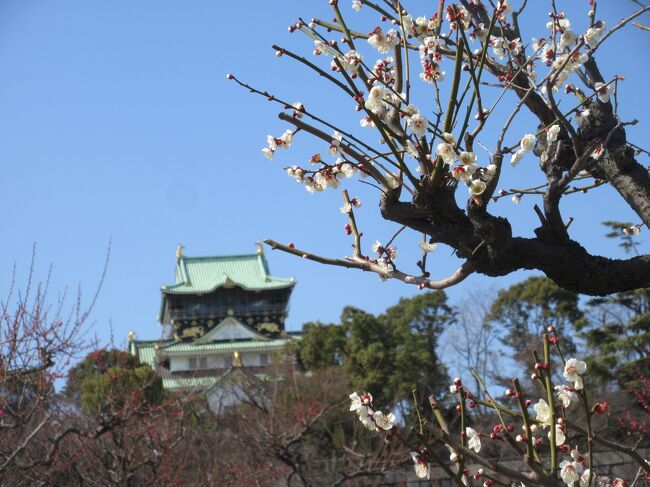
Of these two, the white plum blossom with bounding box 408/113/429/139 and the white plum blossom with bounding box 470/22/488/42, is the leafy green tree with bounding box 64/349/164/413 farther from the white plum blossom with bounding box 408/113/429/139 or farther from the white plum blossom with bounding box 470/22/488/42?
the white plum blossom with bounding box 408/113/429/139

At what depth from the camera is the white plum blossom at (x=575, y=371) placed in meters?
3.21

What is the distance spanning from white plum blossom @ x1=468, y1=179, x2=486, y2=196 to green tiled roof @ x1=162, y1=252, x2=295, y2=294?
159ft

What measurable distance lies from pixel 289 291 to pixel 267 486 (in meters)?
39.3

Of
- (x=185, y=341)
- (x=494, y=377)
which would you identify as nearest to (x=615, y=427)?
(x=494, y=377)

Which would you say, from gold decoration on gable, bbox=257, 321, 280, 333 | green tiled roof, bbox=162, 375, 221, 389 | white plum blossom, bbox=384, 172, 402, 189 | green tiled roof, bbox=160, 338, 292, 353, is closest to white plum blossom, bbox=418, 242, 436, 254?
white plum blossom, bbox=384, 172, 402, 189

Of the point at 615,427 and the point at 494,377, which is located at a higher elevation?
the point at 494,377

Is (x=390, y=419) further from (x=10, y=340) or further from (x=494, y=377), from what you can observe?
(x=494, y=377)

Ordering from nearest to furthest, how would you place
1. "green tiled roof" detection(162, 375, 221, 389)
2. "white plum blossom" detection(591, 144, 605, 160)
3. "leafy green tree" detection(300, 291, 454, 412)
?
"white plum blossom" detection(591, 144, 605, 160) → "leafy green tree" detection(300, 291, 454, 412) → "green tiled roof" detection(162, 375, 221, 389)

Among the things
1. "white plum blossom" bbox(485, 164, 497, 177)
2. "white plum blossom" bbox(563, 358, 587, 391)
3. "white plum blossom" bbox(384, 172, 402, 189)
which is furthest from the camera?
"white plum blossom" bbox(384, 172, 402, 189)

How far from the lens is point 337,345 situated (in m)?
32.7

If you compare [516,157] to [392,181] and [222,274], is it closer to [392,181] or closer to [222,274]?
[392,181]

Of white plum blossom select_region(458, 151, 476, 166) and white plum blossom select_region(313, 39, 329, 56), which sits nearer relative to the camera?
white plum blossom select_region(458, 151, 476, 166)

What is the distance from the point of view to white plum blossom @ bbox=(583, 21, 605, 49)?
412 cm

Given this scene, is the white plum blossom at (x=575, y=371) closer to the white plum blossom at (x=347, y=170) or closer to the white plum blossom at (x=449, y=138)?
the white plum blossom at (x=449, y=138)
